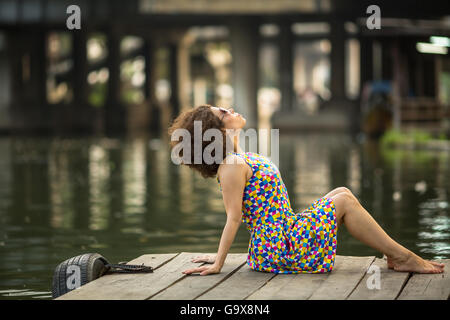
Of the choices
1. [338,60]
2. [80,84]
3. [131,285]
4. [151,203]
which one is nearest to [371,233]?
[131,285]

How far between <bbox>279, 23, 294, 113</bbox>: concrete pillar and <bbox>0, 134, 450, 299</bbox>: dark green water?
1965 cm

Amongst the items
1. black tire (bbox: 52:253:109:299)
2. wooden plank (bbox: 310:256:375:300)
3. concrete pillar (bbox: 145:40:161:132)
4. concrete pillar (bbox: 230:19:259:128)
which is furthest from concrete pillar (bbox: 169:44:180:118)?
black tire (bbox: 52:253:109:299)

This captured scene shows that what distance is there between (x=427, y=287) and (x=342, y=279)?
Result: 54cm

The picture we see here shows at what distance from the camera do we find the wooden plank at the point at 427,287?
18.0ft

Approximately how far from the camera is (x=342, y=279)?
603cm

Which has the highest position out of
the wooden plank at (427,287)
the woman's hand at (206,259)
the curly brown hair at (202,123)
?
the curly brown hair at (202,123)

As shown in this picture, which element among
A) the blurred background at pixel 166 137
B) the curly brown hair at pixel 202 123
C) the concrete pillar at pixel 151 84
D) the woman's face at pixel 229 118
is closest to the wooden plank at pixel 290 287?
the curly brown hair at pixel 202 123

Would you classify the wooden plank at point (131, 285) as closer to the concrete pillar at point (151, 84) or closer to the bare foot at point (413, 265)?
the bare foot at point (413, 265)

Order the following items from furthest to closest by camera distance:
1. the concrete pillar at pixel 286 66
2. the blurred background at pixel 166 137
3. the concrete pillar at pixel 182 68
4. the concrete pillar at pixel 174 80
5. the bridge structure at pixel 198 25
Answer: the concrete pillar at pixel 182 68, the concrete pillar at pixel 174 80, the concrete pillar at pixel 286 66, the bridge structure at pixel 198 25, the blurred background at pixel 166 137

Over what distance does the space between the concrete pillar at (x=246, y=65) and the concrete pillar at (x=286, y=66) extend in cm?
299

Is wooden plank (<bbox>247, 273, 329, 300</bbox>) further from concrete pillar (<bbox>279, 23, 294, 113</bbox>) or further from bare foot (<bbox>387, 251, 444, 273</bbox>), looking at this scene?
concrete pillar (<bbox>279, 23, 294, 113</bbox>)

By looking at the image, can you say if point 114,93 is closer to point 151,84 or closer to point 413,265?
point 151,84

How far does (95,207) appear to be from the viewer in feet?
42.7

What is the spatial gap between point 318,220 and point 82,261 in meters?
1.55
